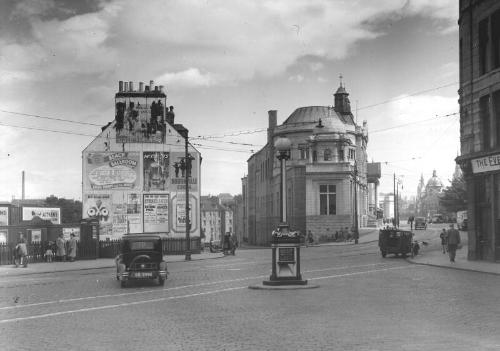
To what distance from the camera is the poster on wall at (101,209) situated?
44062 millimetres

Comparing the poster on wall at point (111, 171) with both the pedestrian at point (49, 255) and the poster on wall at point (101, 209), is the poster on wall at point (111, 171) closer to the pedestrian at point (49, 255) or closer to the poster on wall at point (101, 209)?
the poster on wall at point (101, 209)

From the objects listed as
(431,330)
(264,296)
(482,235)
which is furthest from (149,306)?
(482,235)

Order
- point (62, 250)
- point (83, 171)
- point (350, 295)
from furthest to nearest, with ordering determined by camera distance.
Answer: point (83, 171)
point (62, 250)
point (350, 295)

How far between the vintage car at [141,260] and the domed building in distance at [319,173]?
1544 inches

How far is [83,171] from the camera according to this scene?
44.6 metres

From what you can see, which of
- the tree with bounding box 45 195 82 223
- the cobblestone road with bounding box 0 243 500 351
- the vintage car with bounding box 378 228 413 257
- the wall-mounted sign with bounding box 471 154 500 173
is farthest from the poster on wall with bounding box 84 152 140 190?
the tree with bounding box 45 195 82 223

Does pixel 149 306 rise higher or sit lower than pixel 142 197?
lower

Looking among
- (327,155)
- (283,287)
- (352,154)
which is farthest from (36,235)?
(352,154)

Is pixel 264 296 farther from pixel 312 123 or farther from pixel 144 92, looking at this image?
pixel 312 123

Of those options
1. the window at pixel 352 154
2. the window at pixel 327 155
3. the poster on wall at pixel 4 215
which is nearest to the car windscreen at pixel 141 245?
the poster on wall at pixel 4 215

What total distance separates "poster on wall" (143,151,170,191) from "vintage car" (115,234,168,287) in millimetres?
23796

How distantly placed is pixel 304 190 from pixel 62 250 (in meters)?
35.7

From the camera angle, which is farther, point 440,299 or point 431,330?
point 440,299

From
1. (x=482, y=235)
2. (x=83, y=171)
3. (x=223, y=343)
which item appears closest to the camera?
(x=223, y=343)
